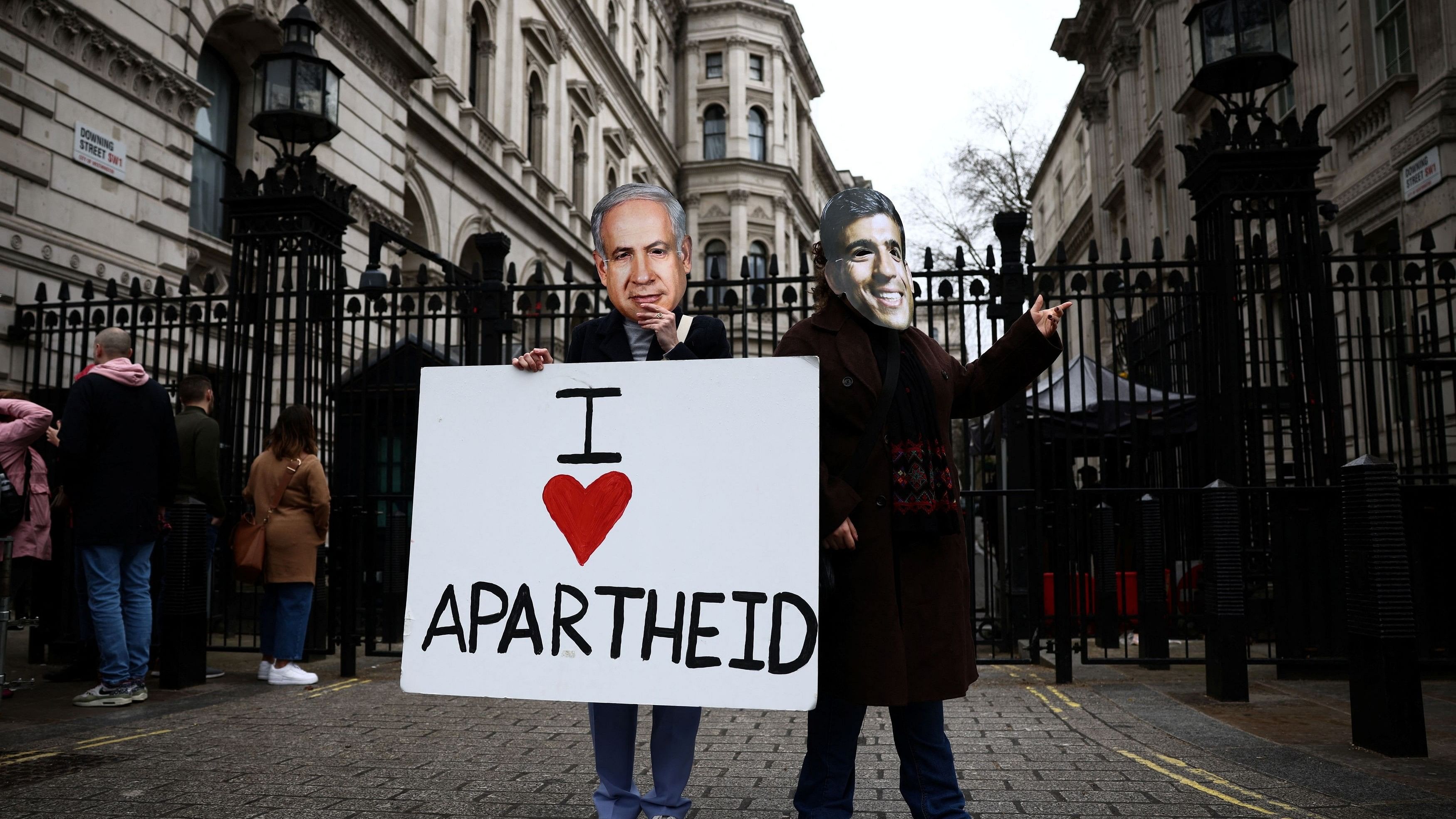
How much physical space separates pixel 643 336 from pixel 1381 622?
150 inches

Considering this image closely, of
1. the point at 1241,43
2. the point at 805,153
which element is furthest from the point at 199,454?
the point at 805,153

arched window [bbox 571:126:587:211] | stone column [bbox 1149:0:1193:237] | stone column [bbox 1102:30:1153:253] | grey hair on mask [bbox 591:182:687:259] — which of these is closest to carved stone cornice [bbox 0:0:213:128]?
grey hair on mask [bbox 591:182:687:259]

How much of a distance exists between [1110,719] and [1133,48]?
2642 centimetres

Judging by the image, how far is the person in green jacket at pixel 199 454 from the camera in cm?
722

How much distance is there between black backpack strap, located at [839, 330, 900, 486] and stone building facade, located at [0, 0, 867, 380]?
5.87 m

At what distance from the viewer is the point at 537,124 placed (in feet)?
101

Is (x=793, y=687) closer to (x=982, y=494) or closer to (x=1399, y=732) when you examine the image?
(x=1399, y=732)

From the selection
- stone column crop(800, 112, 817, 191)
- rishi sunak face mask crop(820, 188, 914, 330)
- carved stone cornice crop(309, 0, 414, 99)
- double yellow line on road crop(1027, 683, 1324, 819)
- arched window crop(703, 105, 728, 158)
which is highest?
stone column crop(800, 112, 817, 191)

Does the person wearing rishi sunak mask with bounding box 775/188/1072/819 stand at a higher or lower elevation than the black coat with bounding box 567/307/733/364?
lower

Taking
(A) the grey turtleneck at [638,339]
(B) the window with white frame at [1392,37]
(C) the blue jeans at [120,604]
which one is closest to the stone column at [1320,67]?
(B) the window with white frame at [1392,37]

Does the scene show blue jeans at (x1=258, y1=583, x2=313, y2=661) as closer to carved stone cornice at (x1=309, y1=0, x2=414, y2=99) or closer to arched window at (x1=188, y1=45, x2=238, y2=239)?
arched window at (x1=188, y1=45, x2=238, y2=239)

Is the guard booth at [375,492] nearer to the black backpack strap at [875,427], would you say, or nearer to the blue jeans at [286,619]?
the blue jeans at [286,619]

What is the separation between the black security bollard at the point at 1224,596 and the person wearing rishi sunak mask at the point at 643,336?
14.0 feet

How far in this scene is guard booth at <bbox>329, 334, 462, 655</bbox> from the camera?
792 cm
